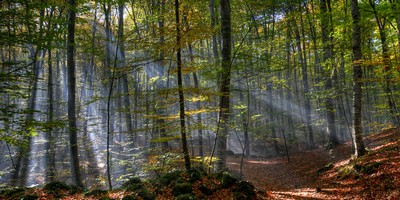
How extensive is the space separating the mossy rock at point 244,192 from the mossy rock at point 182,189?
132 centimetres

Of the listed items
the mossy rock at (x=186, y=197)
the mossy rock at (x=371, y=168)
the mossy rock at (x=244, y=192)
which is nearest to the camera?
the mossy rock at (x=186, y=197)

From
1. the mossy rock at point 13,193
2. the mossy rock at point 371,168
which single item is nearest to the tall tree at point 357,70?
the mossy rock at point 371,168

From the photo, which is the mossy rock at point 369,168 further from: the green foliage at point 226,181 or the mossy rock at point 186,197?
the mossy rock at point 186,197

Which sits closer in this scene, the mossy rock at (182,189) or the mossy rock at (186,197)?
the mossy rock at (186,197)

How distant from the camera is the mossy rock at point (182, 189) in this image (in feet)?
22.7

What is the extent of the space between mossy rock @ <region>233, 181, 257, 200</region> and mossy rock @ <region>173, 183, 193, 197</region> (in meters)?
1.32

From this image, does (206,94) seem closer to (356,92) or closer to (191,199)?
(191,199)

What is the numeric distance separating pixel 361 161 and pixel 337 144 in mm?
7374

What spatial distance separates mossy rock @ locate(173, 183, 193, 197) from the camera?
22.7 feet

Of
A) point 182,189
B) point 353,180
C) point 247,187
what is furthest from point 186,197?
point 353,180

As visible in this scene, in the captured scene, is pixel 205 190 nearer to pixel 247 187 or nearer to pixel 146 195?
pixel 247 187

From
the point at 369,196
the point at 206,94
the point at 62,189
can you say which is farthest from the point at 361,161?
the point at 62,189

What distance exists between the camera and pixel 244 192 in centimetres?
725

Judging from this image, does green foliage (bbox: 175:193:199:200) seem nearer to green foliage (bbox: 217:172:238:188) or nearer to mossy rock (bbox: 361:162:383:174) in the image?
green foliage (bbox: 217:172:238:188)
